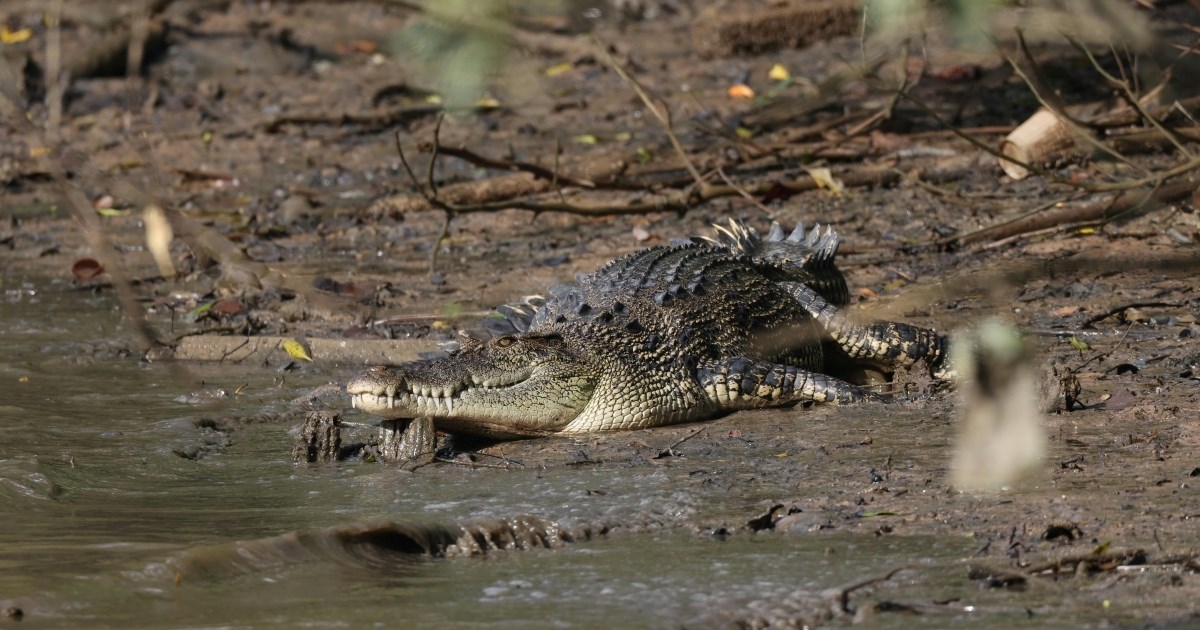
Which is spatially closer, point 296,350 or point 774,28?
point 296,350

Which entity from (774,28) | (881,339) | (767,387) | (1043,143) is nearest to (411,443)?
(767,387)

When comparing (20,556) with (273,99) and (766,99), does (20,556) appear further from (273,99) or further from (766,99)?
(273,99)

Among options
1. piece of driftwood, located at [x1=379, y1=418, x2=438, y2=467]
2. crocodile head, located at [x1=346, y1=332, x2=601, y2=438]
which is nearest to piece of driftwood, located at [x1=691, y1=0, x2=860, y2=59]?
crocodile head, located at [x1=346, y1=332, x2=601, y2=438]

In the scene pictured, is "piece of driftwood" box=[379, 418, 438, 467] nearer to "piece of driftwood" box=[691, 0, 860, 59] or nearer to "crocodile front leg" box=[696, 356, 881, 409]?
"crocodile front leg" box=[696, 356, 881, 409]

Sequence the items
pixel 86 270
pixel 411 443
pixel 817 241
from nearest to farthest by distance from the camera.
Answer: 1. pixel 411 443
2. pixel 817 241
3. pixel 86 270

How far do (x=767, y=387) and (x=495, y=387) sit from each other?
1139mm

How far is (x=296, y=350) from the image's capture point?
6926mm

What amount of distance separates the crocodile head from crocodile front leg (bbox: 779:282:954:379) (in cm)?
142

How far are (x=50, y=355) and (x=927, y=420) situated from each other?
4.47 meters

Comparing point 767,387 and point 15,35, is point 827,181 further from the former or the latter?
point 15,35

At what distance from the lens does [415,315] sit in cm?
731

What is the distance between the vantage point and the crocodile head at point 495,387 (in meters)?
4.97

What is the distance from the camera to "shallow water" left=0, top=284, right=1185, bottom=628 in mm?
3410

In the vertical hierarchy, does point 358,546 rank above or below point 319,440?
below
